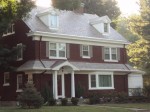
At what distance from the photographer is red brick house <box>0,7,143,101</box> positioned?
35.6m

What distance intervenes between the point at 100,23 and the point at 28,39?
396 inches

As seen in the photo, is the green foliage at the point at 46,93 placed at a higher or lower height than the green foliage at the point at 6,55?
lower

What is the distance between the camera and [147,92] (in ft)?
133

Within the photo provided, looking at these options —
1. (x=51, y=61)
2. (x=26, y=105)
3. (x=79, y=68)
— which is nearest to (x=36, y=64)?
(x=51, y=61)

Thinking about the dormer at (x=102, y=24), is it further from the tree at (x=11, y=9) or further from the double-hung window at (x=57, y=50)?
the tree at (x=11, y=9)

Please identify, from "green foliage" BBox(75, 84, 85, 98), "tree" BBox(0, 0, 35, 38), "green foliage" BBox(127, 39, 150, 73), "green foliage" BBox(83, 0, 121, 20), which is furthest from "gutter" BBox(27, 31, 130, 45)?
"green foliage" BBox(83, 0, 121, 20)

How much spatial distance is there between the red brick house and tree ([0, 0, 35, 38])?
534 cm

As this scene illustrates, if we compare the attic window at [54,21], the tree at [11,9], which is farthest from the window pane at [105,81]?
the tree at [11,9]

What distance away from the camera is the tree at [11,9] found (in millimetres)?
24203

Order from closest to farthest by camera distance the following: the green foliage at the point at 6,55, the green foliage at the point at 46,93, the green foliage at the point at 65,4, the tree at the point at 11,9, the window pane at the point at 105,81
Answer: the green foliage at the point at 65,4 → the tree at the point at 11,9 → the green foliage at the point at 6,55 → the green foliage at the point at 46,93 → the window pane at the point at 105,81

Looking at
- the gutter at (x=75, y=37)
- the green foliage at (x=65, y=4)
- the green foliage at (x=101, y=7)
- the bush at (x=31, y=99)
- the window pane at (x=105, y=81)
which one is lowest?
the bush at (x=31, y=99)

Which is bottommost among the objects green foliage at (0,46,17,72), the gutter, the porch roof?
the porch roof

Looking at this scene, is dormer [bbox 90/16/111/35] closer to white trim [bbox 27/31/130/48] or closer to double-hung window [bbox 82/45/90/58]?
white trim [bbox 27/31/130/48]

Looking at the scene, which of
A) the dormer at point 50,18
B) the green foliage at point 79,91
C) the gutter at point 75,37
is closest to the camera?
the gutter at point 75,37
